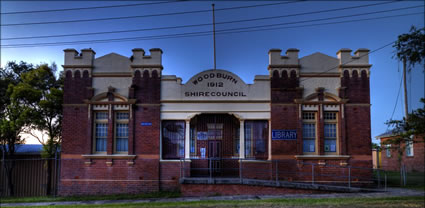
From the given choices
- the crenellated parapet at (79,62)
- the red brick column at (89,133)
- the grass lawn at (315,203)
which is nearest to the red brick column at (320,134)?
the grass lawn at (315,203)

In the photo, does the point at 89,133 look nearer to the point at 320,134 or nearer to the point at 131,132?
the point at 131,132

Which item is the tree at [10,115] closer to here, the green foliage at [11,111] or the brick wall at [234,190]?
the green foliage at [11,111]

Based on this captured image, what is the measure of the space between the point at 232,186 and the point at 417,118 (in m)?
9.55

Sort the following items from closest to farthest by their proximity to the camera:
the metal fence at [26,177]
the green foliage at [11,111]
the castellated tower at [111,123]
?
the castellated tower at [111,123] < the green foliage at [11,111] < the metal fence at [26,177]

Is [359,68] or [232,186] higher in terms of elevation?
[359,68]

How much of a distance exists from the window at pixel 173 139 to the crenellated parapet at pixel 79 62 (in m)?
4.51

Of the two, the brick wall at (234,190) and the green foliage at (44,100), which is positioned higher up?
the green foliage at (44,100)

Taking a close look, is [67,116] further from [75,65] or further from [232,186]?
[232,186]

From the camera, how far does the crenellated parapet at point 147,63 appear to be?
56.0 feet

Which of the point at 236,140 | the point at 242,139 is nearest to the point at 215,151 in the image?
the point at 236,140

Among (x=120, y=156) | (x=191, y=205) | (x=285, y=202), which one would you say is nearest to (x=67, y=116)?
(x=120, y=156)

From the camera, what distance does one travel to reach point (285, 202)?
41.5 feet

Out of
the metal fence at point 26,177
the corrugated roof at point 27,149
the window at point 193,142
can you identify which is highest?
the window at point 193,142

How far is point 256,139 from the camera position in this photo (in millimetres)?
17000
